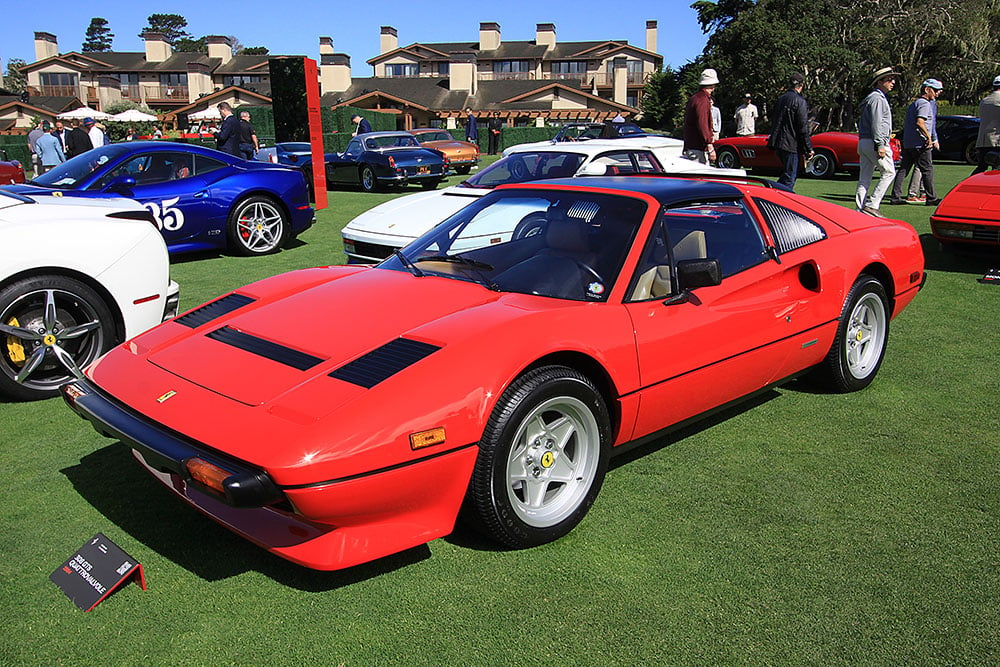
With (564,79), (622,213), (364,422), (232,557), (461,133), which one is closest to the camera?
(364,422)

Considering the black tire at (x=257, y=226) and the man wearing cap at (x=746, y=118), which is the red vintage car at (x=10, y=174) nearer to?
the black tire at (x=257, y=226)

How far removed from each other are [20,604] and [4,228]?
264 cm

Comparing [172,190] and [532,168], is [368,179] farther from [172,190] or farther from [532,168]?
[532,168]

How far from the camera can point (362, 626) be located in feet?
8.05

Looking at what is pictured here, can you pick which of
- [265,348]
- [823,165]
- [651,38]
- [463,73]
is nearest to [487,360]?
[265,348]

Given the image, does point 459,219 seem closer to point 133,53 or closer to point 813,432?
point 813,432

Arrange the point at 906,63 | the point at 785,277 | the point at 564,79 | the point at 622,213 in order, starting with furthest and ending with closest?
the point at 564,79
the point at 906,63
the point at 785,277
the point at 622,213

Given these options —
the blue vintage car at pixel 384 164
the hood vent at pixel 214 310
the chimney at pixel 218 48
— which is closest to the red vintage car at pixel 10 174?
the blue vintage car at pixel 384 164

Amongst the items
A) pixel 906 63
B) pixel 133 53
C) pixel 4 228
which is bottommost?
pixel 4 228

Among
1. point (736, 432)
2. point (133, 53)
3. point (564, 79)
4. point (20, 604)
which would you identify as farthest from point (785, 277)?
point (133, 53)

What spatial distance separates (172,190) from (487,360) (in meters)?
6.88

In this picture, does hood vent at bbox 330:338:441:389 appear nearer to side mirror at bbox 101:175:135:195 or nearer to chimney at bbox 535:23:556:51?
side mirror at bbox 101:175:135:195

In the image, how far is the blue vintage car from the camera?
1639 centimetres

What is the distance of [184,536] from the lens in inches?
117
